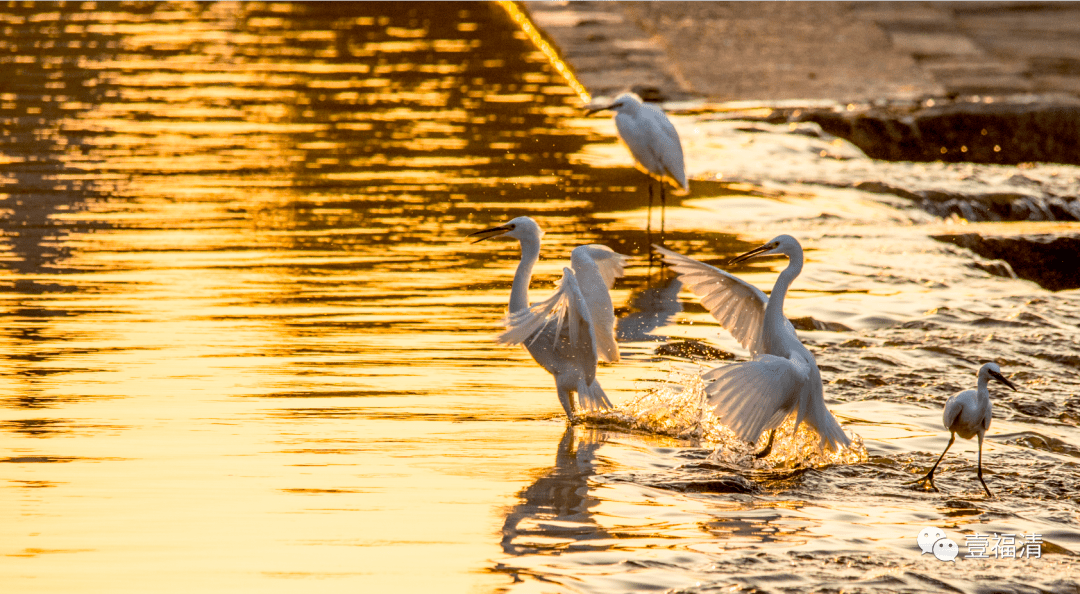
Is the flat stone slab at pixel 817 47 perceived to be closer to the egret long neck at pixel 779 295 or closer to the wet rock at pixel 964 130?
the wet rock at pixel 964 130

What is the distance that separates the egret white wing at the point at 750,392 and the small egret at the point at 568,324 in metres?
0.67

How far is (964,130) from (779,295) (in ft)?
30.2

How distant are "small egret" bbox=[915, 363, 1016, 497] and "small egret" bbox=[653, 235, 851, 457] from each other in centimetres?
51

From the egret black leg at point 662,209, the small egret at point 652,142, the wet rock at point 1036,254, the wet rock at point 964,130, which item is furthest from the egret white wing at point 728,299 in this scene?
the wet rock at point 964,130

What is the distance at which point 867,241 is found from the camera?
1040 centimetres

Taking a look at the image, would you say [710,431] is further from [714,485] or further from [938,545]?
[938,545]

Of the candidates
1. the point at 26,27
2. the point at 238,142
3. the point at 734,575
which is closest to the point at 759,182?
the point at 238,142

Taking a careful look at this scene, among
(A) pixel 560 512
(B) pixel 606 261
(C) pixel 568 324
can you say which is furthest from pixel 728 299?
(A) pixel 560 512

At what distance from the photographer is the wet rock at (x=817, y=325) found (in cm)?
821

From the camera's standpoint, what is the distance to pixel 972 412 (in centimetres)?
578

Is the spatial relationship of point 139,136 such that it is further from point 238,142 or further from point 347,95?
point 347,95

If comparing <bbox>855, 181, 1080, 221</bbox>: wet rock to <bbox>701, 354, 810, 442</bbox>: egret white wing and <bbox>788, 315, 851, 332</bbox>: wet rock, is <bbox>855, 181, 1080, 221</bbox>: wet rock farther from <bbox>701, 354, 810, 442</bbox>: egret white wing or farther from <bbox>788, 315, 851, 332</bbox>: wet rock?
<bbox>701, 354, 810, 442</bbox>: egret white wing

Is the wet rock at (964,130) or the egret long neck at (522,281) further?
the wet rock at (964,130)

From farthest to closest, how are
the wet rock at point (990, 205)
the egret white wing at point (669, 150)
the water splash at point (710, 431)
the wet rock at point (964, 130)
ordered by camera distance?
1. the wet rock at point (964, 130)
2. the wet rock at point (990, 205)
3. the egret white wing at point (669, 150)
4. the water splash at point (710, 431)
